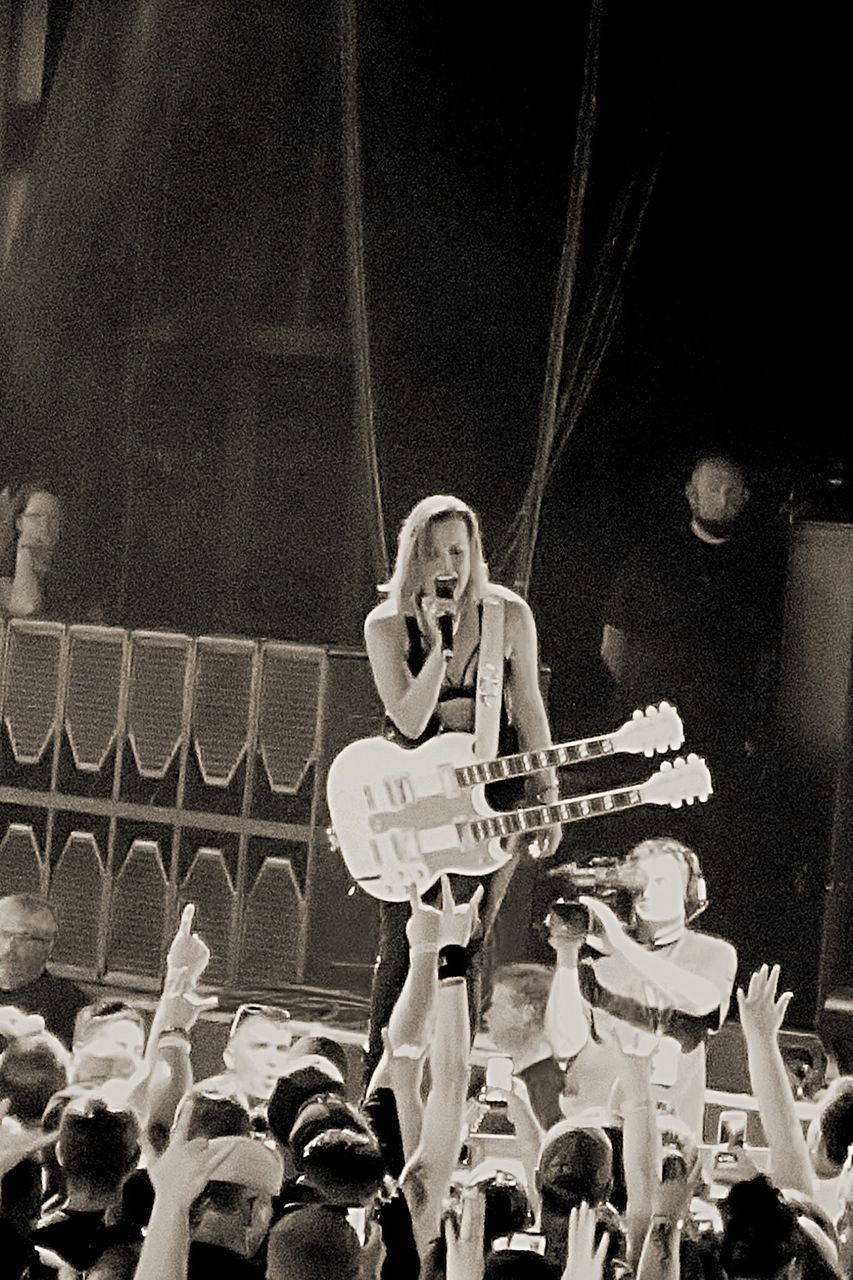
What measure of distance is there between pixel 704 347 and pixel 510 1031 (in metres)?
1.46

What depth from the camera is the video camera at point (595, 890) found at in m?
4.16

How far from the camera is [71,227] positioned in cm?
470

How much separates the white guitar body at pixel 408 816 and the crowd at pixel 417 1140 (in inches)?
3.0

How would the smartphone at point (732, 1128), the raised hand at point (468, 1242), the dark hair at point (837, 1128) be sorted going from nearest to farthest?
the raised hand at point (468, 1242) < the dark hair at point (837, 1128) < the smartphone at point (732, 1128)

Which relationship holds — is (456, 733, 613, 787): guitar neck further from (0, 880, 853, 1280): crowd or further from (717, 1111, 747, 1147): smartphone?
(717, 1111, 747, 1147): smartphone

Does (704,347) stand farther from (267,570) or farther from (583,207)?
(267,570)

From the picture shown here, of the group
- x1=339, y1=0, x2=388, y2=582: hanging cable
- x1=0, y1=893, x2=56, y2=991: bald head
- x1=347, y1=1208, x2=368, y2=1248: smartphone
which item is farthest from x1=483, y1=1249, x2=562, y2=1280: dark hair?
x1=0, y1=893, x2=56, y2=991: bald head

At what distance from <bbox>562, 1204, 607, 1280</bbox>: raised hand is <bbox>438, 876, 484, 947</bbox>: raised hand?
848 mm

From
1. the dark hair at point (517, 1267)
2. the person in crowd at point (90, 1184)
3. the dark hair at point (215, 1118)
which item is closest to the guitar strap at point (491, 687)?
the dark hair at point (215, 1118)

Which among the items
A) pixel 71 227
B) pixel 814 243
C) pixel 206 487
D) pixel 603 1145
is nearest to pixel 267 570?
pixel 206 487

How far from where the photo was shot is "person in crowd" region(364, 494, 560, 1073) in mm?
4273

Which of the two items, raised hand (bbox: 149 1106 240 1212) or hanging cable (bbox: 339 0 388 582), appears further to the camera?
hanging cable (bbox: 339 0 388 582)

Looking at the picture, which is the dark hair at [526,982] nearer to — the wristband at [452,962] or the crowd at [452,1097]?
the crowd at [452,1097]

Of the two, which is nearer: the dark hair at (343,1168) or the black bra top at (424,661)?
the dark hair at (343,1168)
